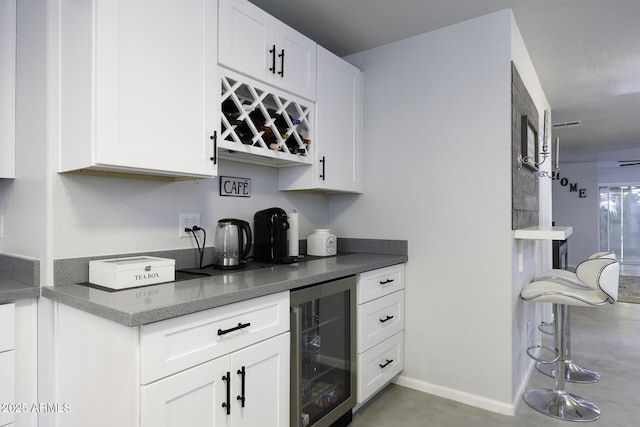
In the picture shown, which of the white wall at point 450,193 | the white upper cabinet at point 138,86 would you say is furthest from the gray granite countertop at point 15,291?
the white wall at point 450,193

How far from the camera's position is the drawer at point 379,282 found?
2179 millimetres

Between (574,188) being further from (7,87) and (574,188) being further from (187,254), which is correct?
(7,87)

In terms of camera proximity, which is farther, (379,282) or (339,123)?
(339,123)

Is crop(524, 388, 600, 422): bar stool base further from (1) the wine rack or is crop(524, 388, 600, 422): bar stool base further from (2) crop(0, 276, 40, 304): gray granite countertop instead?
(2) crop(0, 276, 40, 304): gray granite countertop

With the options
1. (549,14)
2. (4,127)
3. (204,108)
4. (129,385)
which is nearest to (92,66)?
(204,108)

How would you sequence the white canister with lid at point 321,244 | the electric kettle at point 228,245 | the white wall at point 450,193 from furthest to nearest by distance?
1. the white canister with lid at point 321,244
2. the white wall at point 450,193
3. the electric kettle at point 228,245

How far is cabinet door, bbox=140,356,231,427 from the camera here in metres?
1.15

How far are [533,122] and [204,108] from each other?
2.63m

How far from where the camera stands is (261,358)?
1.51m

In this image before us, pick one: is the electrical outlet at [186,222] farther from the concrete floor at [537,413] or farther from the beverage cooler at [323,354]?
the concrete floor at [537,413]

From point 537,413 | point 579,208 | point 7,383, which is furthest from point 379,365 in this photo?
point 579,208

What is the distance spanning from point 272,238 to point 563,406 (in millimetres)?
2021

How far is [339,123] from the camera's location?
8.46 ft

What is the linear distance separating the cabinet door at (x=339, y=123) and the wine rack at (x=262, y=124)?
14 cm
